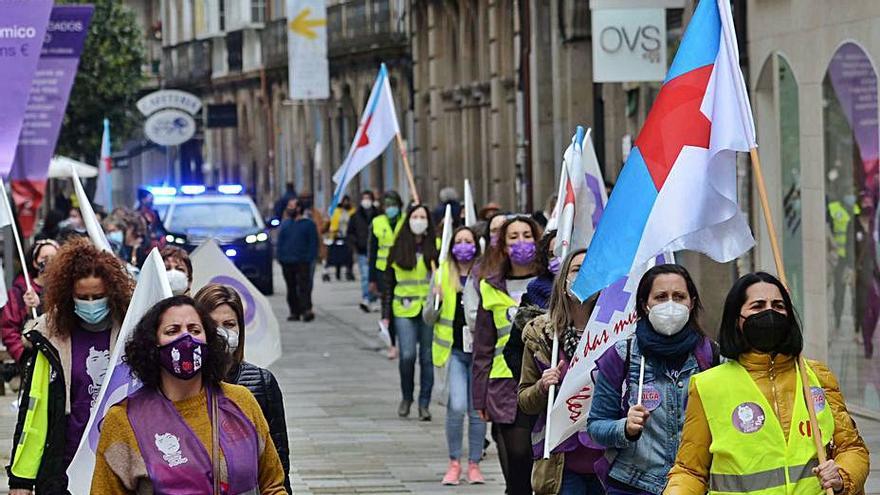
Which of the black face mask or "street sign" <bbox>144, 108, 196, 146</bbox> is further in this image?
"street sign" <bbox>144, 108, 196, 146</bbox>

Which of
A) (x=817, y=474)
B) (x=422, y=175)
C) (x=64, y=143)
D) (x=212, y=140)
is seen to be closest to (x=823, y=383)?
(x=817, y=474)

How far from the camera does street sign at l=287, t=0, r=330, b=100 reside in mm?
39094

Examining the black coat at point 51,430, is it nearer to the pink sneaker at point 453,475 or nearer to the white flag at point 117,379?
the white flag at point 117,379

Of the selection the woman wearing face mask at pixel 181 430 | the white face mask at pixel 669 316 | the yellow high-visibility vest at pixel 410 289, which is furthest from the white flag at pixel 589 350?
the yellow high-visibility vest at pixel 410 289

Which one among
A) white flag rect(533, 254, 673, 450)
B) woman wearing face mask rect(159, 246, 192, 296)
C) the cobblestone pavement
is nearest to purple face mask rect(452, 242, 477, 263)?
the cobblestone pavement

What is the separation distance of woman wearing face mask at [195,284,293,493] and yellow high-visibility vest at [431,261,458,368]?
5746 millimetres

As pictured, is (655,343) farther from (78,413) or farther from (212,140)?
(212,140)

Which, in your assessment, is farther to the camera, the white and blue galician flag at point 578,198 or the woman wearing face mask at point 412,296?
the woman wearing face mask at point 412,296

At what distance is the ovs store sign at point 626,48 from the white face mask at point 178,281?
9.85 m

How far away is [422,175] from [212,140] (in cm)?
2443

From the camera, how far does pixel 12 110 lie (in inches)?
567

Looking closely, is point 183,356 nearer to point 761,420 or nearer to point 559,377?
point 761,420

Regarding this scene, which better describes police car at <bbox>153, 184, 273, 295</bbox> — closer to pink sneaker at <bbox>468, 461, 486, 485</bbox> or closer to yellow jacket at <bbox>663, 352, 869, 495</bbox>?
pink sneaker at <bbox>468, 461, 486, 485</bbox>

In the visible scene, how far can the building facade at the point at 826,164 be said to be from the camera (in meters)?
15.1
